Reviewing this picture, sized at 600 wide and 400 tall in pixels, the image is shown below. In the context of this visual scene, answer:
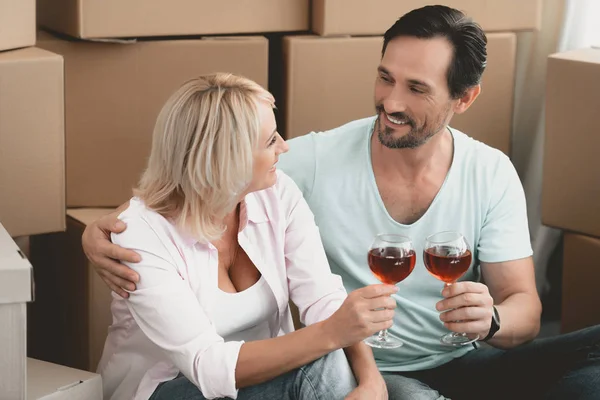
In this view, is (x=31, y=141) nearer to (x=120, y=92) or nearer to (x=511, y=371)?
(x=120, y=92)

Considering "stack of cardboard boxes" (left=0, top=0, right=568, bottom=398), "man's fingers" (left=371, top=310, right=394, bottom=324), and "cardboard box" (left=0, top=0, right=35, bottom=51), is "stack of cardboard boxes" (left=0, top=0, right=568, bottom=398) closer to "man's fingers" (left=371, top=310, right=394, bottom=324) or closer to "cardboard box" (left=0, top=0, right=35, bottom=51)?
"cardboard box" (left=0, top=0, right=35, bottom=51)

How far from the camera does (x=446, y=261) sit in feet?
5.16

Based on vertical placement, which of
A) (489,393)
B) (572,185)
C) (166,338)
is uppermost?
(572,185)

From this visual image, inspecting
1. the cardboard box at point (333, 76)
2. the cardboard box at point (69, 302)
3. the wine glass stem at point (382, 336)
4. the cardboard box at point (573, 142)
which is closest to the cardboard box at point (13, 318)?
the cardboard box at point (69, 302)

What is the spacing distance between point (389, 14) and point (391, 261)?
2.42 feet

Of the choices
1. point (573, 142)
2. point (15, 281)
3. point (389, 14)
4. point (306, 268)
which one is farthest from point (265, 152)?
point (573, 142)

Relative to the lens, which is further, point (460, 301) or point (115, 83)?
point (115, 83)

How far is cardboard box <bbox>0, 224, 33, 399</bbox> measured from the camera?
57.6 inches

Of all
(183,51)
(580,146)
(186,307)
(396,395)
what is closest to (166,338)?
(186,307)

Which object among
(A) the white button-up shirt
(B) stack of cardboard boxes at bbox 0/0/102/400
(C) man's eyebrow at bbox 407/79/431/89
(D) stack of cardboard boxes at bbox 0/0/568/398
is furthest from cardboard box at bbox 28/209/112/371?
(C) man's eyebrow at bbox 407/79/431/89

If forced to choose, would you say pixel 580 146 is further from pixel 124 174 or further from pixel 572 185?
pixel 124 174

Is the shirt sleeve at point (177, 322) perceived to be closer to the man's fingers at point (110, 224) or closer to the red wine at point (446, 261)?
the man's fingers at point (110, 224)

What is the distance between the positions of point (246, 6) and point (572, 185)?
787 mm

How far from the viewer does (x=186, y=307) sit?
4.91 ft
